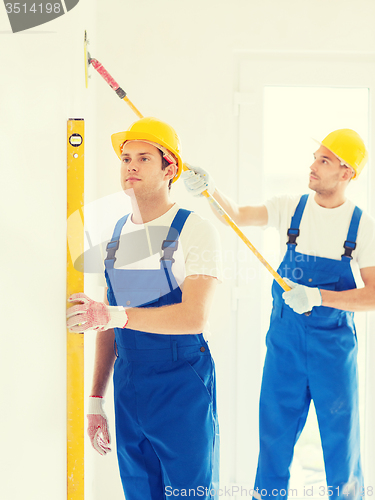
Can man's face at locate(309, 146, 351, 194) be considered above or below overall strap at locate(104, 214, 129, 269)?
above

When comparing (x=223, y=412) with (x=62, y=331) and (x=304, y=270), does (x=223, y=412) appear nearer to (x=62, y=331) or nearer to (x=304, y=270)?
(x=304, y=270)

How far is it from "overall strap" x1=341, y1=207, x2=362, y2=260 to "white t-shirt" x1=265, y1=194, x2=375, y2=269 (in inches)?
1.1

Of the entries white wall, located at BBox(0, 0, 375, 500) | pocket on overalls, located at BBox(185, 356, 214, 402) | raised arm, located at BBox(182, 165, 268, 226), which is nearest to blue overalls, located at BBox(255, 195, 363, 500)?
raised arm, located at BBox(182, 165, 268, 226)

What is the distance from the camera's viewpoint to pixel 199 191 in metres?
1.84

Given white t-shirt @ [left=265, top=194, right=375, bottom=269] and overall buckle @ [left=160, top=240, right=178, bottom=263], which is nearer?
overall buckle @ [left=160, top=240, right=178, bottom=263]

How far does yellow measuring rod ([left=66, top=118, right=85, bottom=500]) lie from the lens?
104cm

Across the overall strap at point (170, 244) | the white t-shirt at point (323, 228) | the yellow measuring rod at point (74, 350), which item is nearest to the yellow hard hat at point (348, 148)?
the white t-shirt at point (323, 228)

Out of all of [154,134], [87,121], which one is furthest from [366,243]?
[87,121]

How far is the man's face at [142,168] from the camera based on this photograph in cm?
150

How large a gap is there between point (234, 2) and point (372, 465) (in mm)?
2636

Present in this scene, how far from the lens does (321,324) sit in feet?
6.20

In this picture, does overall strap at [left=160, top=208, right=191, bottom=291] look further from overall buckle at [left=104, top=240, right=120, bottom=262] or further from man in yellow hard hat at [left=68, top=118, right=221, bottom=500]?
overall buckle at [left=104, top=240, right=120, bottom=262]

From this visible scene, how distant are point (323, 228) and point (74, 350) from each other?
4.52ft

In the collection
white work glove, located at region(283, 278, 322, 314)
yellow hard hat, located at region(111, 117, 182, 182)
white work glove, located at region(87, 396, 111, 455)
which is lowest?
white work glove, located at region(87, 396, 111, 455)
